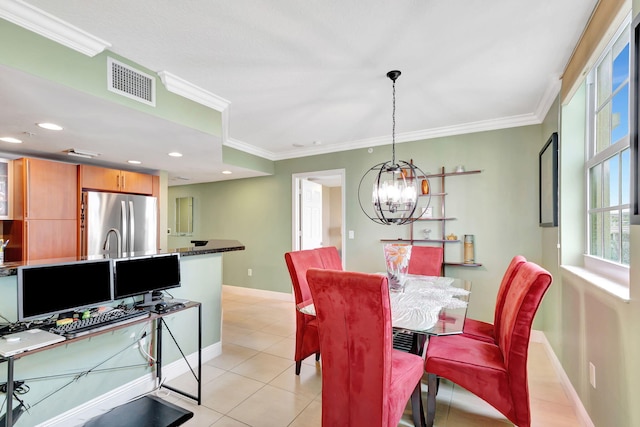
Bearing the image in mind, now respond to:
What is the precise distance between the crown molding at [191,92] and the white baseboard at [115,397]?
222cm

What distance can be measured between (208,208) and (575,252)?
5.42 meters

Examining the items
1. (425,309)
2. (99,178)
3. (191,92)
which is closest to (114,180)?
(99,178)

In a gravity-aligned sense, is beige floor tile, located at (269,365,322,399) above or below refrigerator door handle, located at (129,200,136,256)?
below

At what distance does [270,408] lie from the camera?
2.17m

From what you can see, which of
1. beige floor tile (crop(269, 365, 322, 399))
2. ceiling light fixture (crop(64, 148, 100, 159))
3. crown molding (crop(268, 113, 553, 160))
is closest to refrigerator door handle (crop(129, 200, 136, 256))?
ceiling light fixture (crop(64, 148, 100, 159))

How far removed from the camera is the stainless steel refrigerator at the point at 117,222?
363 centimetres

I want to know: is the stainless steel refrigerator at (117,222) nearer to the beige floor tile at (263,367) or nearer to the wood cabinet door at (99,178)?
the wood cabinet door at (99,178)

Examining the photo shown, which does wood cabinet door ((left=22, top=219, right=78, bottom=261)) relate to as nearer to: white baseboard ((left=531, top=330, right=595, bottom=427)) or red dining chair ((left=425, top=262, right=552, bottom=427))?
red dining chair ((left=425, top=262, right=552, bottom=427))

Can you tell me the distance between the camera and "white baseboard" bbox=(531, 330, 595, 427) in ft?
6.27

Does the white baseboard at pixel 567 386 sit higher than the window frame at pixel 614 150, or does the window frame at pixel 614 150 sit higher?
the window frame at pixel 614 150

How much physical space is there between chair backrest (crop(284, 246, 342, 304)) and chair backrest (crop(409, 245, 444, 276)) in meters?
0.94

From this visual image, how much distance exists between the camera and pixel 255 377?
261cm

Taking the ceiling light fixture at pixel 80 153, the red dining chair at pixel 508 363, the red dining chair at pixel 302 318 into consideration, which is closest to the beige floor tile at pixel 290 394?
the red dining chair at pixel 302 318

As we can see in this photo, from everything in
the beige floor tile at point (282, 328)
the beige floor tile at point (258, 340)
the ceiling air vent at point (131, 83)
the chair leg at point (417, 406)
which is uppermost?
the ceiling air vent at point (131, 83)
